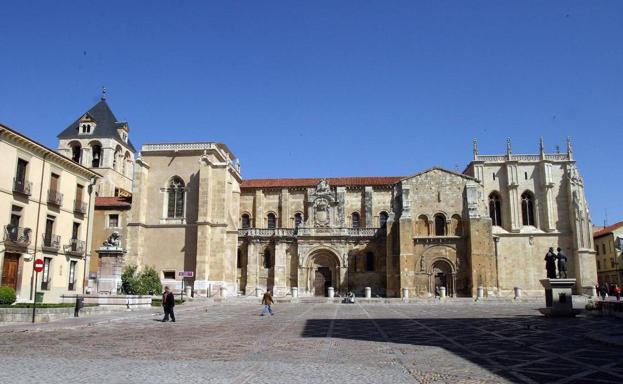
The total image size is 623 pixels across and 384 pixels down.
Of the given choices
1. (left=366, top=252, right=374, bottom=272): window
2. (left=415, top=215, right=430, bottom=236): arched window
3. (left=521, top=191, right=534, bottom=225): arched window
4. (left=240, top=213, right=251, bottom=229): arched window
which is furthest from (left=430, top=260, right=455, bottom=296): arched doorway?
(left=240, top=213, right=251, bottom=229): arched window

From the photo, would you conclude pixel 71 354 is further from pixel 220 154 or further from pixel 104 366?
pixel 220 154

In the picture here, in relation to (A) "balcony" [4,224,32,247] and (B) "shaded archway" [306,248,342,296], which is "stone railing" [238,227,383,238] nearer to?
(B) "shaded archway" [306,248,342,296]

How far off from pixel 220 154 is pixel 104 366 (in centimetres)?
3922

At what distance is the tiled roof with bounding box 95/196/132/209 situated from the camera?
43.2 m

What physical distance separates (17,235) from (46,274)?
135 inches

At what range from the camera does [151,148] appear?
4538cm

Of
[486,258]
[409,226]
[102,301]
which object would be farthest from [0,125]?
[486,258]

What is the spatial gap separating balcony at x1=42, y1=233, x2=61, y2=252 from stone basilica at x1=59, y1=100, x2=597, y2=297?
12.9 m

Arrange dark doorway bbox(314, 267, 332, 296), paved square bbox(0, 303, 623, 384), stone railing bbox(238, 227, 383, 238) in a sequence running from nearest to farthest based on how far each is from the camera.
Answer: paved square bbox(0, 303, 623, 384) < stone railing bbox(238, 227, 383, 238) < dark doorway bbox(314, 267, 332, 296)

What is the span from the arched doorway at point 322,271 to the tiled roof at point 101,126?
27342 millimetres

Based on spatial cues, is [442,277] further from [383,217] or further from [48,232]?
[48,232]

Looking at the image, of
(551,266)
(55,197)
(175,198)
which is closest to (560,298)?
(551,266)

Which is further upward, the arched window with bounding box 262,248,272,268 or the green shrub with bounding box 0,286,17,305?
the arched window with bounding box 262,248,272,268

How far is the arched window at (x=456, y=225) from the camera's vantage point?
45062 millimetres
